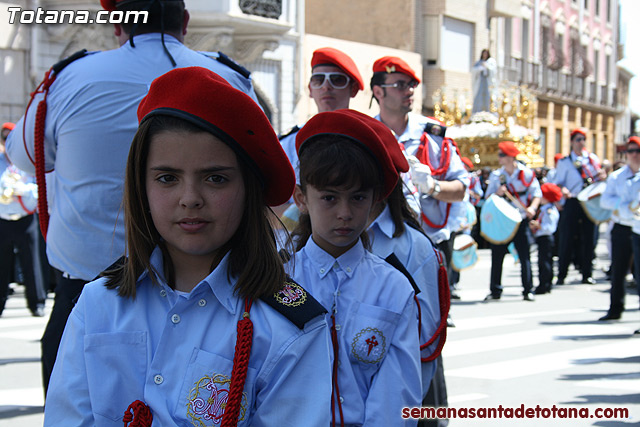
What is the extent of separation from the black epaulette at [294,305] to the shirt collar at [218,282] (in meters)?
0.08

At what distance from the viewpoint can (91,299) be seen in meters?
2.47

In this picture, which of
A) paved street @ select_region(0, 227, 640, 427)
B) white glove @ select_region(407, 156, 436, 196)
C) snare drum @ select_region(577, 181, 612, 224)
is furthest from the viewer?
snare drum @ select_region(577, 181, 612, 224)

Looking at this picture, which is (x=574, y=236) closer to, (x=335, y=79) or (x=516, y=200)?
(x=516, y=200)

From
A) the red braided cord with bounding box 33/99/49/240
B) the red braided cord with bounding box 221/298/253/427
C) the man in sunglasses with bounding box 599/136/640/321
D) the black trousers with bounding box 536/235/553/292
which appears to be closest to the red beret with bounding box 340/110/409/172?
the red braided cord with bounding box 33/99/49/240

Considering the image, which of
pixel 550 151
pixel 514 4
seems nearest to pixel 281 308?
pixel 514 4

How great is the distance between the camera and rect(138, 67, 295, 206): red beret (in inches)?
96.7

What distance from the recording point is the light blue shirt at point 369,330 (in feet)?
11.1

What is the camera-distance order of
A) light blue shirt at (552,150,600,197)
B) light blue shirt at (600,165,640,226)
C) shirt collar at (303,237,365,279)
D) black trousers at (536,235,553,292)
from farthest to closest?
1. light blue shirt at (552,150,600,197)
2. black trousers at (536,235,553,292)
3. light blue shirt at (600,165,640,226)
4. shirt collar at (303,237,365,279)

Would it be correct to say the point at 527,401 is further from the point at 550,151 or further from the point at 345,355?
the point at 550,151

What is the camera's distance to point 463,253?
39.3 ft

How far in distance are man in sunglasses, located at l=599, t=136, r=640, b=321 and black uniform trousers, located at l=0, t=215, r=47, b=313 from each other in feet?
21.0

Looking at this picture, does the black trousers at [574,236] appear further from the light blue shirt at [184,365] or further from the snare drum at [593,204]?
the light blue shirt at [184,365]

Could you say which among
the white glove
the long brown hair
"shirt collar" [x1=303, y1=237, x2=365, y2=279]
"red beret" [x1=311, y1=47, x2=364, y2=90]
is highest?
"red beret" [x1=311, y1=47, x2=364, y2=90]

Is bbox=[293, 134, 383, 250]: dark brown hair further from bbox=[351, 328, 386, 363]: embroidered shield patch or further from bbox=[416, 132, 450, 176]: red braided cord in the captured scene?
bbox=[416, 132, 450, 176]: red braided cord
